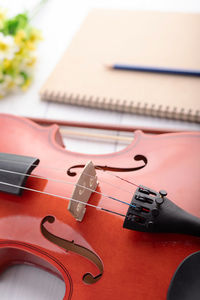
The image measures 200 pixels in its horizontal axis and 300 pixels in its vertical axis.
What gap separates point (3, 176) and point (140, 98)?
66 cm

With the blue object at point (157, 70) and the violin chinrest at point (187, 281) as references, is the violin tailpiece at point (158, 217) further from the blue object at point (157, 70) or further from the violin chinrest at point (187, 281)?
the blue object at point (157, 70)

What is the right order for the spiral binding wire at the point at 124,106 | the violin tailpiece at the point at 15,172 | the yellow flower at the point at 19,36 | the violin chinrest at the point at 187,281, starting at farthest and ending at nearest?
the yellow flower at the point at 19,36 → the spiral binding wire at the point at 124,106 → the violin tailpiece at the point at 15,172 → the violin chinrest at the point at 187,281

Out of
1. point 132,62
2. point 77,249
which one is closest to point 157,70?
point 132,62

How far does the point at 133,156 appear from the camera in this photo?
3.09 ft

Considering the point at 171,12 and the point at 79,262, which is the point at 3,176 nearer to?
the point at 79,262

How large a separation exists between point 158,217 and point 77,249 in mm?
214

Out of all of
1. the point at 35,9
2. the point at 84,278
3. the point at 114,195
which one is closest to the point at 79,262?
the point at 84,278

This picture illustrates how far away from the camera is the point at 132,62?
1428mm

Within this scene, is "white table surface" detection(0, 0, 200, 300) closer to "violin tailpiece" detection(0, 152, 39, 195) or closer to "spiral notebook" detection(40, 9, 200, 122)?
"spiral notebook" detection(40, 9, 200, 122)

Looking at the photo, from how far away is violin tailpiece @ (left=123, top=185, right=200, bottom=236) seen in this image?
74 centimetres

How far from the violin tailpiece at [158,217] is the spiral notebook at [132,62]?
59 centimetres

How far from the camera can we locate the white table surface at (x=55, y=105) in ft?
3.22

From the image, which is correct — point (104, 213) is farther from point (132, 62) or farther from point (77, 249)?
point (132, 62)

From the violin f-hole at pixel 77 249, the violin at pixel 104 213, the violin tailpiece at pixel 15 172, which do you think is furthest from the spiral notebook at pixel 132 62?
the violin f-hole at pixel 77 249
